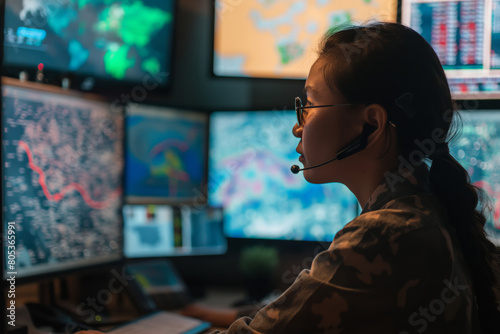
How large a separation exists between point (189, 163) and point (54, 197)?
1.87 feet

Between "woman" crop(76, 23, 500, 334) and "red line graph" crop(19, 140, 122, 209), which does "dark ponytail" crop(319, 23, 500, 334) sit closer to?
"woman" crop(76, 23, 500, 334)

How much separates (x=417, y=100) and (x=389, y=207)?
0.21m

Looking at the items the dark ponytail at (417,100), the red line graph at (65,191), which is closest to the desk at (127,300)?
the red line graph at (65,191)

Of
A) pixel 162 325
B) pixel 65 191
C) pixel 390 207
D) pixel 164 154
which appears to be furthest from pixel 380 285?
pixel 164 154

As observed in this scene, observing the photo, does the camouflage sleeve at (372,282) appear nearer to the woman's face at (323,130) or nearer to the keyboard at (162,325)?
the woman's face at (323,130)

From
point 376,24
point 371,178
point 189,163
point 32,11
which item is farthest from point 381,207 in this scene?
point 32,11

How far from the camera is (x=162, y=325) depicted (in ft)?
3.74

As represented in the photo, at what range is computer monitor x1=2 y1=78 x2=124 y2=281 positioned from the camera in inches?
42.1

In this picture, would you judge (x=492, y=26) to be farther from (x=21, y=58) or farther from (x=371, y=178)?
(x=21, y=58)

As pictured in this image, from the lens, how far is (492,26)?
1537 millimetres

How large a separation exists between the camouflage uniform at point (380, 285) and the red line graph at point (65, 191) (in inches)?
27.8

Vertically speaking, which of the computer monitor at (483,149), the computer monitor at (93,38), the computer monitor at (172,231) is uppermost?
the computer monitor at (93,38)

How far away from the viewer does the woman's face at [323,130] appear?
0.83m

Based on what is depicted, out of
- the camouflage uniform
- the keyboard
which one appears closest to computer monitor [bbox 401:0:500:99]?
the camouflage uniform
